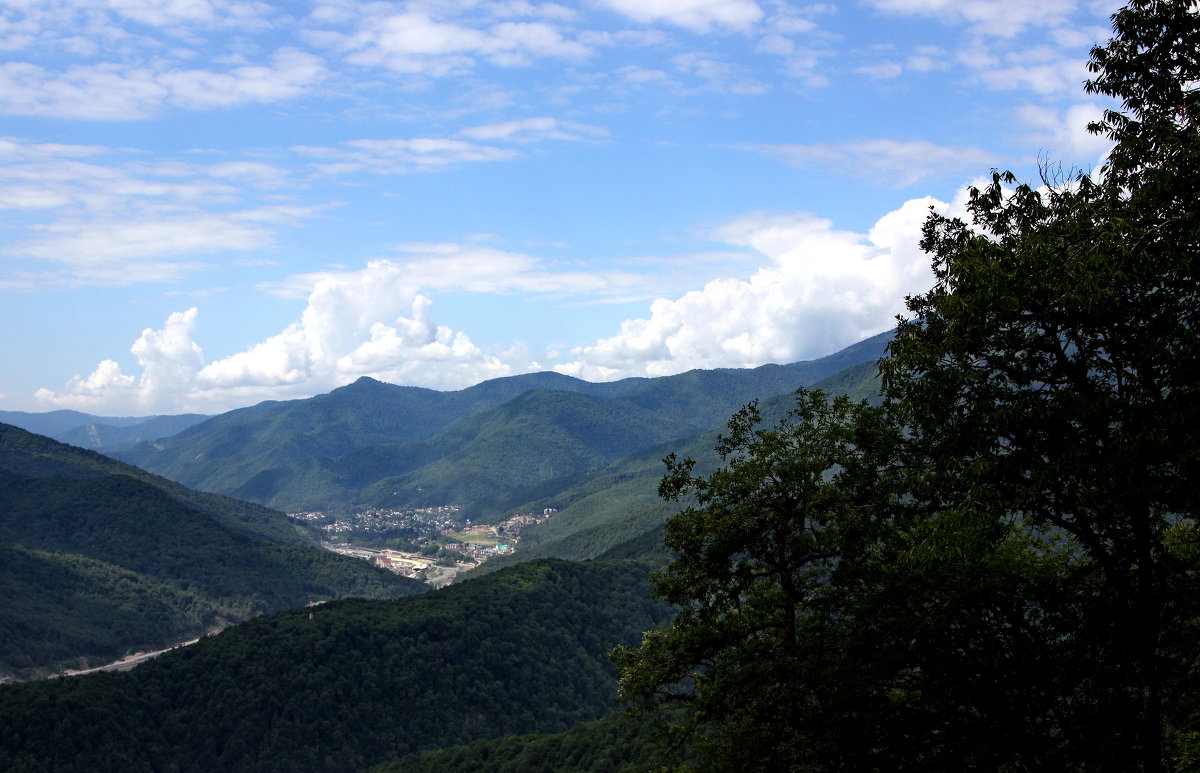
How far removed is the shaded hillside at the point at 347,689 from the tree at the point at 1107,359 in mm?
110981

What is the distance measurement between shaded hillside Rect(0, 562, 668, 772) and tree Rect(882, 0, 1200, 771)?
110981 mm

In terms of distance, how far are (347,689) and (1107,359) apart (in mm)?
123434

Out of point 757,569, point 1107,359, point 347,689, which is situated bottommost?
point 347,689

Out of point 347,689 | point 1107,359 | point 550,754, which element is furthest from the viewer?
point 347,689

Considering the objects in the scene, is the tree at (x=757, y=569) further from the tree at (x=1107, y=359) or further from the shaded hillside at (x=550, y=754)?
the shaded hillside at (x=550, y=754)

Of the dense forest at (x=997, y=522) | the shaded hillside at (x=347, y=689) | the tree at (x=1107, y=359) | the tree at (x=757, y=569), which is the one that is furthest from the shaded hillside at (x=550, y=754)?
the tree at (x=1107, y=359)

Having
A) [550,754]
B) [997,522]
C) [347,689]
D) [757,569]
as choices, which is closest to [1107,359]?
[997,522]

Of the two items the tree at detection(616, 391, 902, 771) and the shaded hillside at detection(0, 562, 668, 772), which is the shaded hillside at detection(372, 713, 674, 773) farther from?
the tree at detection(616, 391, 902, 771)

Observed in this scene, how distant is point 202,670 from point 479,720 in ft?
134

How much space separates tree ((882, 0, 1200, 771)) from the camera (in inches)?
492

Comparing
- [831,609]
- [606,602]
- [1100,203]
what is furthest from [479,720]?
[1100,203]

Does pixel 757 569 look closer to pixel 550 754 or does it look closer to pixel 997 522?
pixel 997 522

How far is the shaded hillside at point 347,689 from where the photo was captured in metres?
102

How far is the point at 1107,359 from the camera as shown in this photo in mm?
13992
